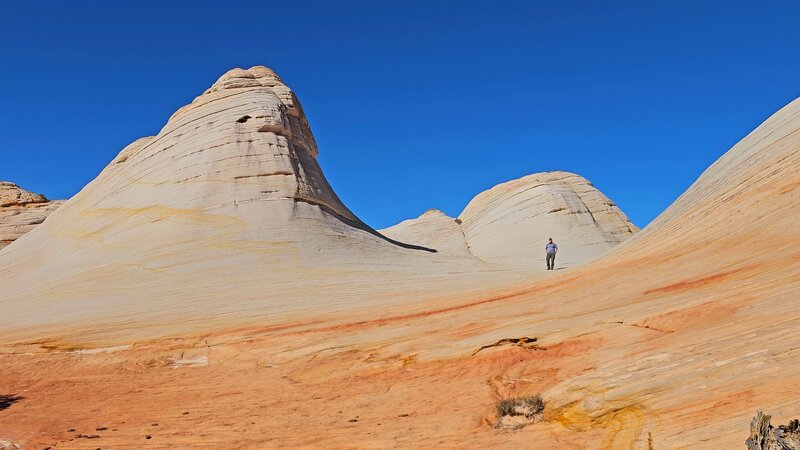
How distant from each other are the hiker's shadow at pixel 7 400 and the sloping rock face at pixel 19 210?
32903 millimetres

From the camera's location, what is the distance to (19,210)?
43781mm

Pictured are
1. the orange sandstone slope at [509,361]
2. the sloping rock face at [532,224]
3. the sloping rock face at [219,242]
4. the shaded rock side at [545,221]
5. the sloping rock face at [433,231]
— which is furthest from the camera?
the sloping rock face at [433,231]

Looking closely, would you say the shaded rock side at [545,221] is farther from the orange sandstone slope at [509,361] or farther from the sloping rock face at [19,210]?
the sloping rock face at [19,210]

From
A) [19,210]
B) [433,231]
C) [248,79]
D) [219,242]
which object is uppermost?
[248,79]

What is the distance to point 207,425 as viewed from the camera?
9453 millimetres

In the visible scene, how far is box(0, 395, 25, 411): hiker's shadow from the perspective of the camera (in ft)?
36.9

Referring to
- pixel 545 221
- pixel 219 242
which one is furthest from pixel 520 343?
pixel 545 221

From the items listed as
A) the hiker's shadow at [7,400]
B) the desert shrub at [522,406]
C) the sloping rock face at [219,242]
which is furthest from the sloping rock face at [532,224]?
the hiker's shadow at [7,400]

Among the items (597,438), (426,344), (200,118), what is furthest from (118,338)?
(200,118)

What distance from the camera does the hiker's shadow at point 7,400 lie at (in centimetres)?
1124

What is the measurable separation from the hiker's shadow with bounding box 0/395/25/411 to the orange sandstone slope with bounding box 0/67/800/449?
3.0 inches

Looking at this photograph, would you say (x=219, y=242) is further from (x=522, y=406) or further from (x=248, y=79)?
(x=522, y=406)

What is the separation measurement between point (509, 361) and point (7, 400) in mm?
9962

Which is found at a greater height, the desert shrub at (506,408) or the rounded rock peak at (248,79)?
the rounded rock peak at (248,79)
